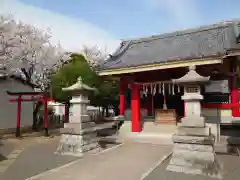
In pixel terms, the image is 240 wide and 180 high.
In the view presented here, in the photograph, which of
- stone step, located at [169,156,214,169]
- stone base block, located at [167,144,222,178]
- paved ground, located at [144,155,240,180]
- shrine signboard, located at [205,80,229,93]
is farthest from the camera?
shrine signboard, located at [205,80,229,93]

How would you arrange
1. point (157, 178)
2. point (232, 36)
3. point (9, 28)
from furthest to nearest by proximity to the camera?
point (9, 28) → point (232, 36) → point (157, 178)

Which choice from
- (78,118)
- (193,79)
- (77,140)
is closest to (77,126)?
(78,118)

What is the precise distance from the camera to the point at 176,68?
491 inches

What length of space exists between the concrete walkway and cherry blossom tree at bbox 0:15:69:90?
11.8m

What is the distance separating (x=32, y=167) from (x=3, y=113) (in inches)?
538

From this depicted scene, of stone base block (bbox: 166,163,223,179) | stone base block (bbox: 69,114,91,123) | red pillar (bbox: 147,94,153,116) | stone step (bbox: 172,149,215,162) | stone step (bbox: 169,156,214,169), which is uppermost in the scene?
red pillar (bbox: 147,94,153,116)

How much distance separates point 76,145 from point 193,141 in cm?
470

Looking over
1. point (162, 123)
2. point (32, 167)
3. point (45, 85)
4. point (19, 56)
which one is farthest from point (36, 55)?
point (32, 167)

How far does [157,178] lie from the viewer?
627cm

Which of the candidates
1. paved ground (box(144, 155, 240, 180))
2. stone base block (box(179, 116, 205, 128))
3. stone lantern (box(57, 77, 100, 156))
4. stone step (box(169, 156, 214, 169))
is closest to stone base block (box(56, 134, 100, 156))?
stone lantern (box(57, 77, 100, 156))

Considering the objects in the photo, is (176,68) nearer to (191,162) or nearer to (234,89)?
(234,89)

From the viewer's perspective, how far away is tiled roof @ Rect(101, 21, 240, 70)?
11996 mm

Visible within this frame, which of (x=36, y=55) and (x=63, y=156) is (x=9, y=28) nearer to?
(x=36, y=55)

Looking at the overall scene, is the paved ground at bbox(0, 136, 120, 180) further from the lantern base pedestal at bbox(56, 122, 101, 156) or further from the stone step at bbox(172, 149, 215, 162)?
the stone step at bbox(172, 149, 215, 162)
